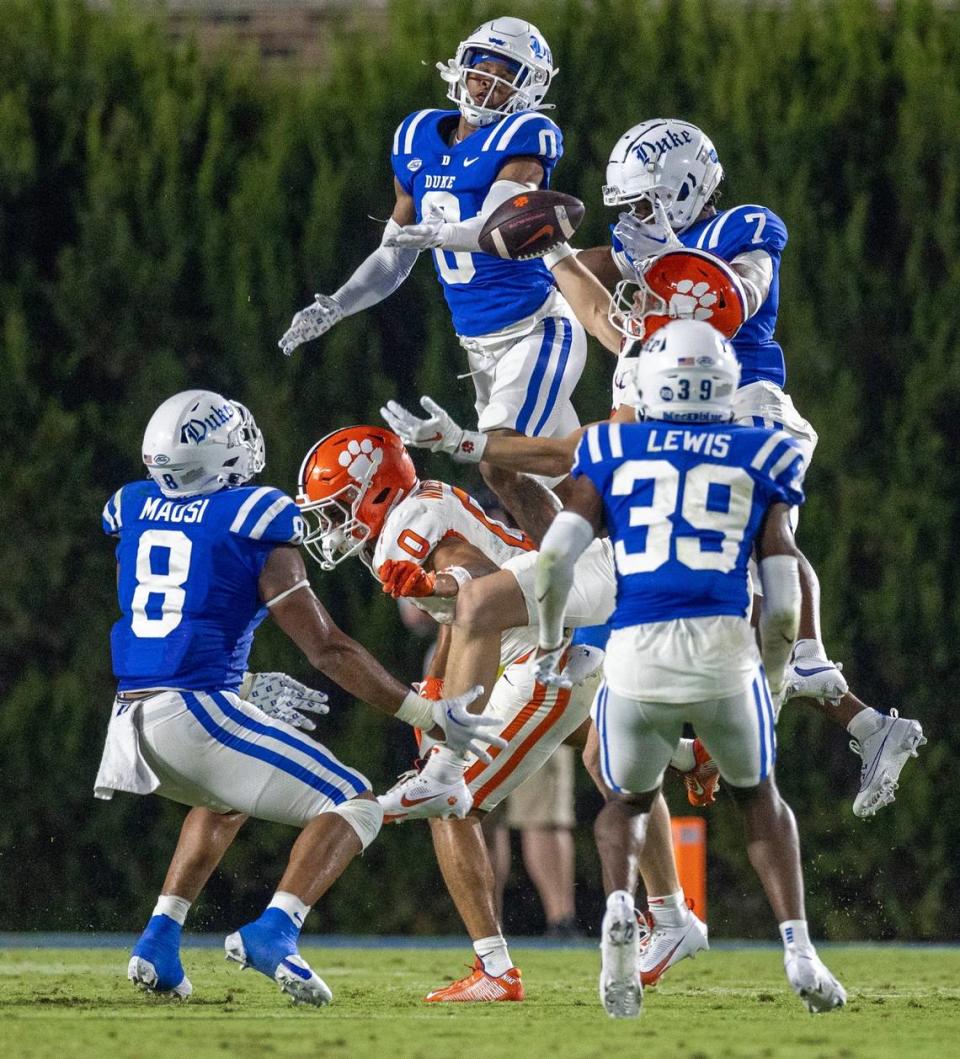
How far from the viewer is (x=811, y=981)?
547 cm

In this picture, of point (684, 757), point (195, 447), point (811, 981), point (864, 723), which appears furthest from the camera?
point (864, 723)

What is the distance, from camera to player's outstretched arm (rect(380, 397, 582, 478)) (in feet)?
21.7

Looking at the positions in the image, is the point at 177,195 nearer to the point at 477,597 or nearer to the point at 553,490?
the point at 553,490

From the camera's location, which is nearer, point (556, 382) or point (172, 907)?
point (172, 907)

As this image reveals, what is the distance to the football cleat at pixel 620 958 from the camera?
5.46 metres

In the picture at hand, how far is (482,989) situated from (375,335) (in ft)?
13.8

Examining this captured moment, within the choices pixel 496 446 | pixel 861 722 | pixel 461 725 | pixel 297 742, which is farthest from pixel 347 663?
pixel 861 722

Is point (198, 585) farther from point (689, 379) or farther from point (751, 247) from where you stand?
point (751, 247)

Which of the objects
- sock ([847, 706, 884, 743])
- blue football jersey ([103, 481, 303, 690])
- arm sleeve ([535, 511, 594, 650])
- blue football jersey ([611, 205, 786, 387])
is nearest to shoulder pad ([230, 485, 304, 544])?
blue football jersey ([103, 481, 303, 690])

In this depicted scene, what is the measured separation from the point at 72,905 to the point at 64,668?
3.45 ft

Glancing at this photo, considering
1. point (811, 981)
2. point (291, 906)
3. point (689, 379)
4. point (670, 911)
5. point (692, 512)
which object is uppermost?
point (689, 379)

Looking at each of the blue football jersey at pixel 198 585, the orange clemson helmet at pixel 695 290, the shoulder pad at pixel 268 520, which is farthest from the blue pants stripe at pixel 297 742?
the orange clemson helmet at pixel 695 290

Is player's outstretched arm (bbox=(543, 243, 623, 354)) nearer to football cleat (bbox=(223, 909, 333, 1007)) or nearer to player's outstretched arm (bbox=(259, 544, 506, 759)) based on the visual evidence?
player's outstretched arm (bbox=(259, 544, 506, 759))

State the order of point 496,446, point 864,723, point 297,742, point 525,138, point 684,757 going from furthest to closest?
point 525,138 < point 864,723 < point 684,757 < point 496,446 < point 297,742
